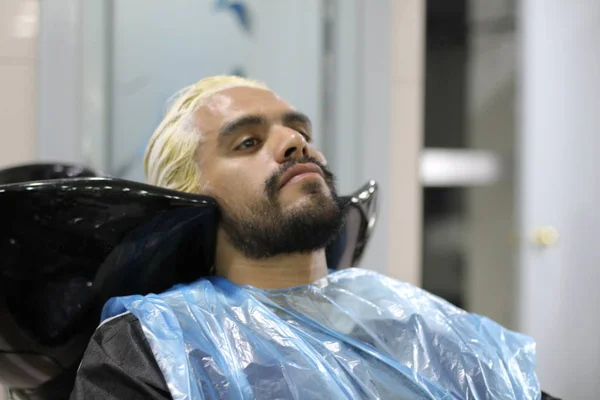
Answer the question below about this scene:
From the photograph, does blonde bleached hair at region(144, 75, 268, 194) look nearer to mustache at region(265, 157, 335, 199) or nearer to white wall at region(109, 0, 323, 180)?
mustache at region(265, 157, 335, 199)

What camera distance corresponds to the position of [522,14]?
2072mm

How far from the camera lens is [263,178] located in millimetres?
947

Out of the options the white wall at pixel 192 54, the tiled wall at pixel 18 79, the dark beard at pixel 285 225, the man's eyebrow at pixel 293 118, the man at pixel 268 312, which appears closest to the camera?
the man at pixel 268 312

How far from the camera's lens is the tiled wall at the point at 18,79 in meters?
1.40

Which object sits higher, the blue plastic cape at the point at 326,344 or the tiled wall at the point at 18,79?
the tiled wall at the point at 18,79

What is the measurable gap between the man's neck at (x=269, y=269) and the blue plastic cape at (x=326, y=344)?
25 millimetres

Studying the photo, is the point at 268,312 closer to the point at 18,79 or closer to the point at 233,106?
the point at 233,106

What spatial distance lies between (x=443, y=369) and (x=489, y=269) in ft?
7.94

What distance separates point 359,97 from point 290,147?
33.6 inches

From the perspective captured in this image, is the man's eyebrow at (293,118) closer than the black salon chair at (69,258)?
No

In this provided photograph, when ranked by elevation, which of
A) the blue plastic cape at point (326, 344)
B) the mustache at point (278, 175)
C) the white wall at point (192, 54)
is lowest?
the blue plastic cape at point (326, 344)

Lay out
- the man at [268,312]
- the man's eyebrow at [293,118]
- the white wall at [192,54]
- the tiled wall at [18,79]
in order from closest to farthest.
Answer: the man at [268,312] < the man's eyebrow at [293,118] < the tiled wall at [18,79] < the white wall at [192,54]

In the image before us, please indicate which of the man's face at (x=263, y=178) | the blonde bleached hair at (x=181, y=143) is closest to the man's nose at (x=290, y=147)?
the man's face at (x=263, y=178)

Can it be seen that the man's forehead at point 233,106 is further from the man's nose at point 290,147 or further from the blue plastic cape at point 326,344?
the blue plastic cape at point 326,344
